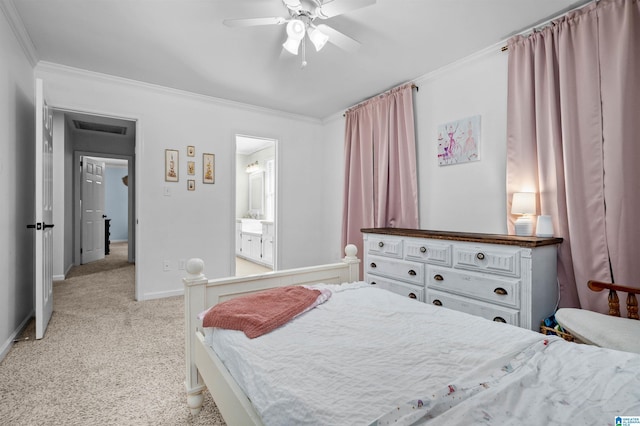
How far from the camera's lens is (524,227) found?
2.26m

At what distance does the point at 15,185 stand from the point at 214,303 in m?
2.20

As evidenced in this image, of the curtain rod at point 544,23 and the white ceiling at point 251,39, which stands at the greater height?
the white ceiling at point 251,39

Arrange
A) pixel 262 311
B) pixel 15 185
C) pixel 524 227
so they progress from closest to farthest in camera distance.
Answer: pixel 262 311 → pixel 524 227 → pixel 15 185

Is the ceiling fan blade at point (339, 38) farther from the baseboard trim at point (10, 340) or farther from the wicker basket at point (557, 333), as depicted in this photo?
the baseboard trim at point (10, 340)

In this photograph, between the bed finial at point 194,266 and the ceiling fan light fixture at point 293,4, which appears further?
the ceiling fan light fixture at point 293,4

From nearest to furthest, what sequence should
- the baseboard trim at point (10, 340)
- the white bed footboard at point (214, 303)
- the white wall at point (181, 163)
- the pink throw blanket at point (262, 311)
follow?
the white bed footboard at point (214, 303) < the pink throw blanket at point (262, 311) < the baseboard trim at point (10, 340) < the white wall at point (181, 163)

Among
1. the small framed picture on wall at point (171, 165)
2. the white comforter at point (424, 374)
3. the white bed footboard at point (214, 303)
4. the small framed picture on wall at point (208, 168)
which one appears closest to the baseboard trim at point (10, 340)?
the white bed footboard at point (214, 303)

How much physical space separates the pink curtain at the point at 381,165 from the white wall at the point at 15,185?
329cm

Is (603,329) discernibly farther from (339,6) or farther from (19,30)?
(19,30)

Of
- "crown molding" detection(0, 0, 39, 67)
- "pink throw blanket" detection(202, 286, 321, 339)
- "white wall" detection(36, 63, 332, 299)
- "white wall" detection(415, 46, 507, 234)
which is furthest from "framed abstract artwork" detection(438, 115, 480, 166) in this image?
"crown molding" detection(0, 0, 39, 67)

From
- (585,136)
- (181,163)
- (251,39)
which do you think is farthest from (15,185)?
(585,136)

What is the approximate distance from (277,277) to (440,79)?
2.64 m

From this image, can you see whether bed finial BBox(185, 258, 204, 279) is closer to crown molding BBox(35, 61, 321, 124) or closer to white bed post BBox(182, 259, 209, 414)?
white bed post BBox(182, 259, 209, 414)

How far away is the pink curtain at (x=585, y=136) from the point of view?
1.87m
